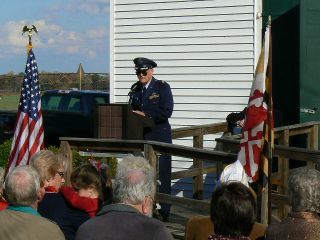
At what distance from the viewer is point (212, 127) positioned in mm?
12008

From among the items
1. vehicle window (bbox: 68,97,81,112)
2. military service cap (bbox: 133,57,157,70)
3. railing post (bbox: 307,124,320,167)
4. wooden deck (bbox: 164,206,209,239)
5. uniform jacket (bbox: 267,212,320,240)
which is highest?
military service cap (bbox: 133,57,157,70)

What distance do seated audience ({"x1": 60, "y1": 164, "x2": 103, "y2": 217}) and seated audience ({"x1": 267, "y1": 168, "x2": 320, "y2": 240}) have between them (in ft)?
5.63

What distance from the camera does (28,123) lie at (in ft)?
30.0

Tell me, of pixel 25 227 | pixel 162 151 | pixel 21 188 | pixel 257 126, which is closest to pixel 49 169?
pixel 21 188

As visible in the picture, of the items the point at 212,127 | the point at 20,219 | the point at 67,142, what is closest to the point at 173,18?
the point at 212,127

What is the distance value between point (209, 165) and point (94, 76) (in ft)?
→ 113

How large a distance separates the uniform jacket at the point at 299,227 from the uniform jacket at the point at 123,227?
732mm

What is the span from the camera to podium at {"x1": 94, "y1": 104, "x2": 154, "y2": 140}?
9164 millimetres

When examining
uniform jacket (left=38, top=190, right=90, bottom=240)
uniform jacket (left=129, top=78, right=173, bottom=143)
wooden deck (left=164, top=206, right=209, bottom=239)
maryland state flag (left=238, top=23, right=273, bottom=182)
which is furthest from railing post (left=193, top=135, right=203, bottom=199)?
uniform jacket (left=38, top=190, right=90, bottom=240)

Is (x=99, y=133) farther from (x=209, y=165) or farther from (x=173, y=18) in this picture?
(x=173, y=18)

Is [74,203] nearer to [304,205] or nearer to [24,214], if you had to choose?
[24,214]

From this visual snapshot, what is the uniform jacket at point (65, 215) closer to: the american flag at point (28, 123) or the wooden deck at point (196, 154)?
the wooden deck at point (196, 154)

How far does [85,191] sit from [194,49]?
7.71 meters

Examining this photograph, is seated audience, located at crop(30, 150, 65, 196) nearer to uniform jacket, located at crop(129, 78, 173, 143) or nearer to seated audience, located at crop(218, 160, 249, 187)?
seated audience, located at crop(218, 160, 249, 187)
